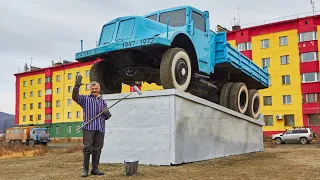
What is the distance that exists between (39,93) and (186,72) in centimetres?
5537

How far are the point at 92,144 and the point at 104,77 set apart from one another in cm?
362

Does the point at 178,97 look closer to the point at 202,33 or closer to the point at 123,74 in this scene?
the point at 123,74

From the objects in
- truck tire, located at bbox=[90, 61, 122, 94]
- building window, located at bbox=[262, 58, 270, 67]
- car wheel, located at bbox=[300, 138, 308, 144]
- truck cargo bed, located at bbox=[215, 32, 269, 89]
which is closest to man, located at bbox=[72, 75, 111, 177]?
truck tire, located at bbox=[90, 61, 122, 94]

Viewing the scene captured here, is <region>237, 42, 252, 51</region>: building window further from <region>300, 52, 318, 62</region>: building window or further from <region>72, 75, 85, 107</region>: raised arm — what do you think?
<region>72, 75, 85, 107</region>: raised arm

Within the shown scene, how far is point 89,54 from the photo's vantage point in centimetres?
828

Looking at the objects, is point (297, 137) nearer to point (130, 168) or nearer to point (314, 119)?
point (314, 119)

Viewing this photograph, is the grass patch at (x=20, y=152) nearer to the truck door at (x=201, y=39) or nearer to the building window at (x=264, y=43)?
the truck door at (x=201, y=39)

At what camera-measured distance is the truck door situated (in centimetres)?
898

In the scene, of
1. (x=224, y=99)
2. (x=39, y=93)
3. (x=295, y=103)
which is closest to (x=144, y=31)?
(x=224, y=99)

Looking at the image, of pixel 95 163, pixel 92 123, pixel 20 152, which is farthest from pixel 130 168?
pixel 20 152

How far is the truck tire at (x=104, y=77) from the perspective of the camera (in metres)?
9.08

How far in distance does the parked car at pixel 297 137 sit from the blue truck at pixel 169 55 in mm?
19007

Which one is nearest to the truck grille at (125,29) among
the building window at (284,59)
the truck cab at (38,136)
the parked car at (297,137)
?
the parked car at (297,137)

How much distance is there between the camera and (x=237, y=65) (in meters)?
10.7
